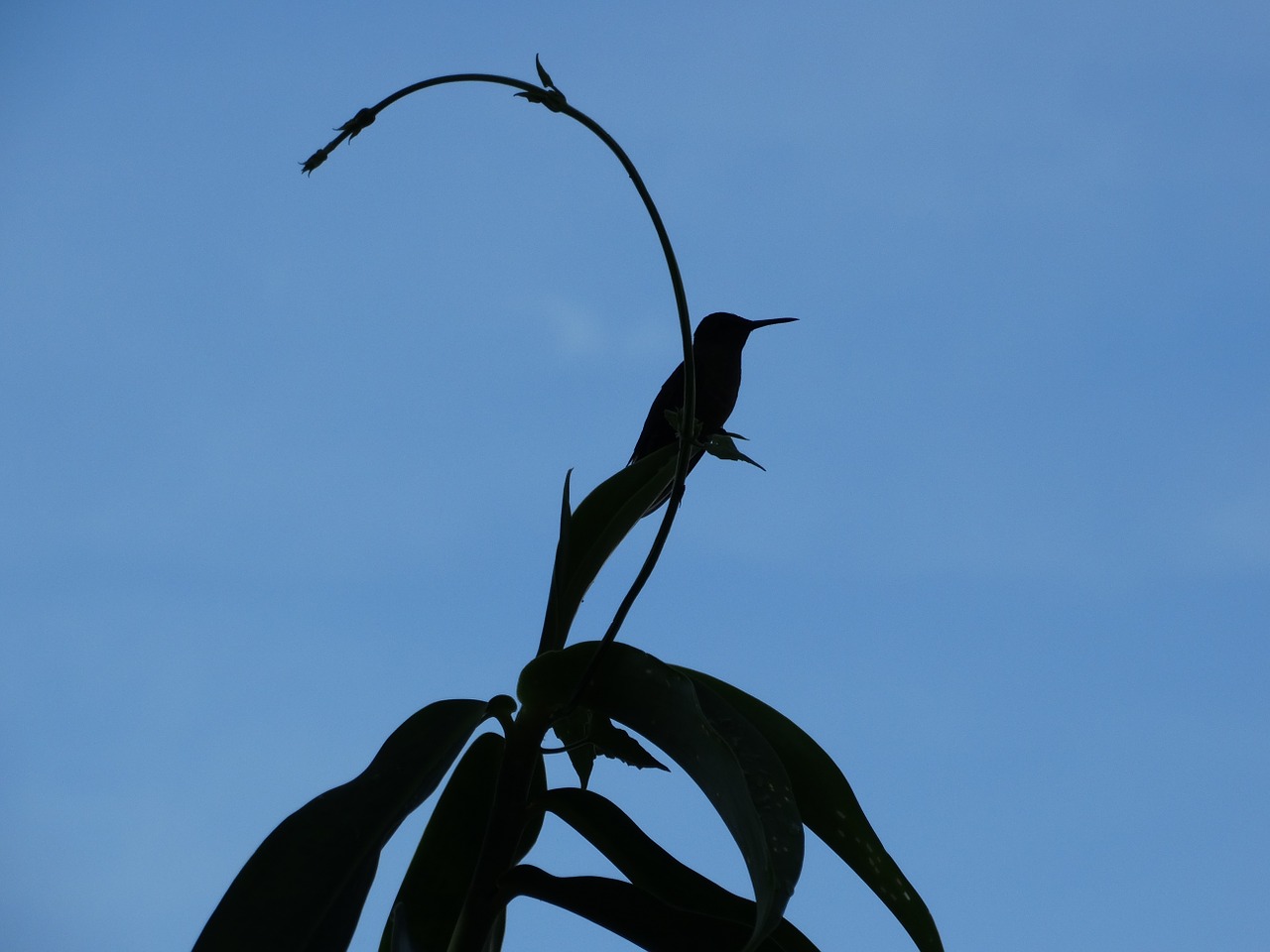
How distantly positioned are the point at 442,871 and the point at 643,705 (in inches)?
9.8

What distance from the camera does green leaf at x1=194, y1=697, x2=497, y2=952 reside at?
80cm

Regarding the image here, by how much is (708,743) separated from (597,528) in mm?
316

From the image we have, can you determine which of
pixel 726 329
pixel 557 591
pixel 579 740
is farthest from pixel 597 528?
pixel 726 329

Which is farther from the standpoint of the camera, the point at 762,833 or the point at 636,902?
the point at 636,902

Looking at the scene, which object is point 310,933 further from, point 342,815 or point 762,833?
point 762,833

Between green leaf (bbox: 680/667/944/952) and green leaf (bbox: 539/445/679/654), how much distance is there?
5.6 inches

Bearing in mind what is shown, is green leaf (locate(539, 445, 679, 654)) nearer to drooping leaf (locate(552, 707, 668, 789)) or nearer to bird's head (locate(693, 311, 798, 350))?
drooping leaf (locate(552, 707, 668, 789))

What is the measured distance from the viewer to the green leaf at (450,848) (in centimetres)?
93

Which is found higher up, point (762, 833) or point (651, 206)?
point (651, 206)

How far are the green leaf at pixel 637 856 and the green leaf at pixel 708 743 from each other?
3.4 inches

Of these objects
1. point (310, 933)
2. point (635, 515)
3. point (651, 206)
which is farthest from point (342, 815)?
point (651, 206)

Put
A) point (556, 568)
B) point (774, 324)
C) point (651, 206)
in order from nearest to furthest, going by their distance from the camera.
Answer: point (651, 206) → point (556, 568) → point (774, 324)

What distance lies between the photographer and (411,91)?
3.05 feet

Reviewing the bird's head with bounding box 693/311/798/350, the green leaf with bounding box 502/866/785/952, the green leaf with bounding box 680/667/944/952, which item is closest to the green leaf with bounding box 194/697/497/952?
the green leaf with bounding box 502/866/785/952
